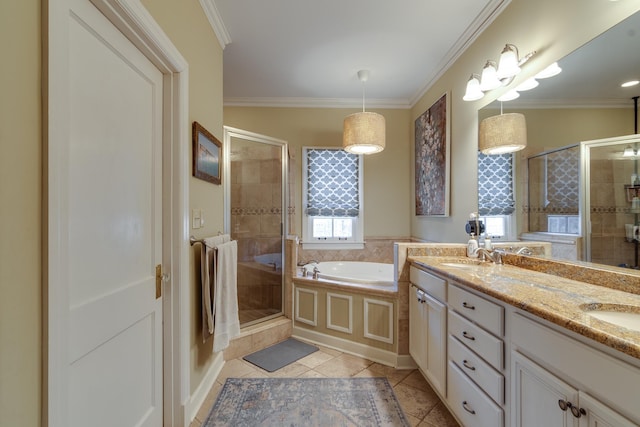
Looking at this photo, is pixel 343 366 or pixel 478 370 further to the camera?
pixel 343 366

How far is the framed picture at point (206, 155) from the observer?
1.66 metres

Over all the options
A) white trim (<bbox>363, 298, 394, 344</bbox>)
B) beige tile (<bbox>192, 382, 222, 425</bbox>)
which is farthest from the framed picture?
white trim (<bbox>363, 298, 394, 344</bbox>)

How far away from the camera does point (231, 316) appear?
75.6 inches

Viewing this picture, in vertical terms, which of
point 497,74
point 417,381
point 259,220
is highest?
point 497,74

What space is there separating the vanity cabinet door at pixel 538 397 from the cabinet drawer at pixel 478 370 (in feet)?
0.27

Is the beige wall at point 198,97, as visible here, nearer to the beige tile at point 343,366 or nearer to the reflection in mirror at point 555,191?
the beige tile at point 343,366

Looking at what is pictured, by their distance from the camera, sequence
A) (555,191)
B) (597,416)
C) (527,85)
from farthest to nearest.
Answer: (527,85) → (555,191) → (597,416)

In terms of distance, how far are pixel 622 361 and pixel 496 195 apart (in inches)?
57.0

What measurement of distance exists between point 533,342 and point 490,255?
103cm

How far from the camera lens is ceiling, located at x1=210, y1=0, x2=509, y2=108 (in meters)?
1.96

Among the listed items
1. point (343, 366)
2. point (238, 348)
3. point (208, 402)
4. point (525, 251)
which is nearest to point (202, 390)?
point (208, 402)

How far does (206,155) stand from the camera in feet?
6.02

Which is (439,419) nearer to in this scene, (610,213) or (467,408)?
(467,408)

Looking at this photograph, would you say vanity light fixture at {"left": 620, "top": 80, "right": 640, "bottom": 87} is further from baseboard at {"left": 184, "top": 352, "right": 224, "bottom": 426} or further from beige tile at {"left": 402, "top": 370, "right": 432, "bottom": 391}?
baseboard at {"left": 184, "top": 352, "right": 224, "bottom": 426}
